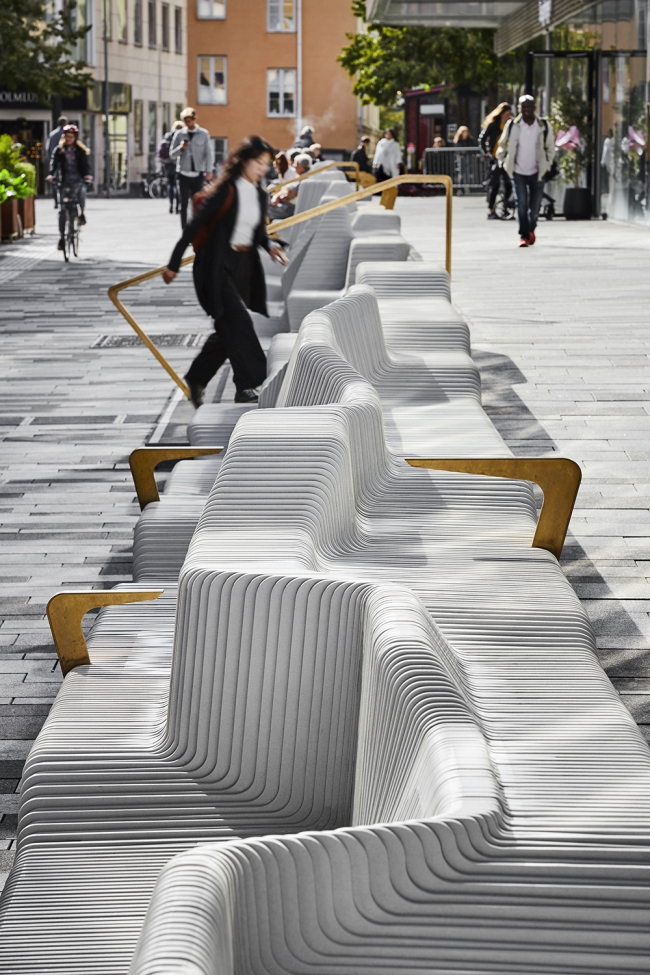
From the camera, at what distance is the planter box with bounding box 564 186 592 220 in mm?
24422

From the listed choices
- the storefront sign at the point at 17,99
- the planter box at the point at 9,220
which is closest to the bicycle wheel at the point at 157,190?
the storefront sign at the point at 17,99

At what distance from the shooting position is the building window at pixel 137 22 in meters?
59.5

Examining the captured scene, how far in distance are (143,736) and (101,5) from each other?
182 feet

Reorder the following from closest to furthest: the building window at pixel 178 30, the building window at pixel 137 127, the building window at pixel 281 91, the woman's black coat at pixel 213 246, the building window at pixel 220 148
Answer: the woman's black coat at pixel 213 246, the building window at pixel 137 127, the building window at pixel 178 30, the building window at pixel 220 148, the building window at pixel 281 91

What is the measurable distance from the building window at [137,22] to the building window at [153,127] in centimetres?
259

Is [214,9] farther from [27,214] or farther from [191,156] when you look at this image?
[191,156]

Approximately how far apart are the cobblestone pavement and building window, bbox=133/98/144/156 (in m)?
41.1

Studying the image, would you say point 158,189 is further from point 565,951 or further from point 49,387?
point 565,951

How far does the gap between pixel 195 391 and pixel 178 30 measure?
2441 inches

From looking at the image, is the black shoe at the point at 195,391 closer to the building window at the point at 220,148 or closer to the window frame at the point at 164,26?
the window frame at the point at 164,26

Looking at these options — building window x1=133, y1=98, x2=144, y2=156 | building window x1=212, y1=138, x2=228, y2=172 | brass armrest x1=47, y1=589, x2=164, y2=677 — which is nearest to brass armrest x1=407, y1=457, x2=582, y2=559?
brass armrest x1=47, y1=589, x2=164, y2=677

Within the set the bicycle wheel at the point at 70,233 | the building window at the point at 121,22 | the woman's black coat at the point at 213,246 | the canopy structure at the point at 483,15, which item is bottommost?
the woman's black coat at the point at 213,246

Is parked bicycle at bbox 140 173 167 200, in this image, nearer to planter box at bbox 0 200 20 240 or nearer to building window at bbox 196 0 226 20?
planter box at bbox 0 200 20 240

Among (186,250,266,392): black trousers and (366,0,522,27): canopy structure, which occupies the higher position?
(366,0,522,27): canopy structure
